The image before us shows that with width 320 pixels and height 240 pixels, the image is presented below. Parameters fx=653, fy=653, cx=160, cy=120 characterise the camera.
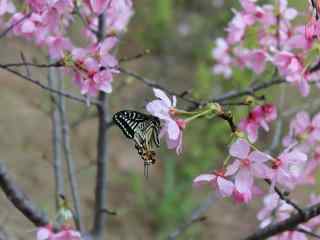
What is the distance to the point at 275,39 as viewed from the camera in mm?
1631

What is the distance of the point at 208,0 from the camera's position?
516 centimetres

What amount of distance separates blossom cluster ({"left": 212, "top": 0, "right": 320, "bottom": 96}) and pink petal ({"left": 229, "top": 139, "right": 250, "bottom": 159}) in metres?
0.43

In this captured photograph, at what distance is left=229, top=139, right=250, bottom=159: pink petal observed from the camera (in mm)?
993

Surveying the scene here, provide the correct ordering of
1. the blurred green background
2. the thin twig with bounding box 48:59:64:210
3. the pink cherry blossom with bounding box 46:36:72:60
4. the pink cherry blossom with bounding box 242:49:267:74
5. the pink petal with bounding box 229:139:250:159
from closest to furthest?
the pink petal with bounding box 229:139:250:159 < the pink cherry blossom with bounding box 46:36:72:60 < the pink cherry blossom with bounding box 242:49:267:74 < the thin twig with bounding box 48:59:64:210 < the blurred green background

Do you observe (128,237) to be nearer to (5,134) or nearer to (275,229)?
(5,134)

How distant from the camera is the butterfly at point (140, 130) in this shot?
1022 millimetres

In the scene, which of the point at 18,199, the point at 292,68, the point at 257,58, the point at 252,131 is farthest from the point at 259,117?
the point at 18,199

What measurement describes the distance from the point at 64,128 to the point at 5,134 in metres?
2.09

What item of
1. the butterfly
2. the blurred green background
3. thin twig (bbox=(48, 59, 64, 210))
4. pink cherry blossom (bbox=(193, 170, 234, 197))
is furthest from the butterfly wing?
the blurred green background

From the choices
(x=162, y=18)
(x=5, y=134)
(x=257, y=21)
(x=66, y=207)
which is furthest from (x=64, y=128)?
(x=162, y=18)

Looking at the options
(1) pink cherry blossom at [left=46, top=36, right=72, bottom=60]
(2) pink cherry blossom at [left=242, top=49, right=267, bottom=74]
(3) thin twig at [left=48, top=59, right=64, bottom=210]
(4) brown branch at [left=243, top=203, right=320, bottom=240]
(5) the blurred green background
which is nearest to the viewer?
(4) brown branch at [left=243, top=203, right=320, bottom=240]

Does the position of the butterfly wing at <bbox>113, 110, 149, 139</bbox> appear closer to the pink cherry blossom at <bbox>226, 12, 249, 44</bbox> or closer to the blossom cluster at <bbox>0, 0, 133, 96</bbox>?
the blossom cluster at <bbox>0, 0, 133, 96</bbox>

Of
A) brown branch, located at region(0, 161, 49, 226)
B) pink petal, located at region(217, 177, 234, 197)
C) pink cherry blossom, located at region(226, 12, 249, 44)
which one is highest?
pink cherry blossom, located at region(226, 12, 249, 44)

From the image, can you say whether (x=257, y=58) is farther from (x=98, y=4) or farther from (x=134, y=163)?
(x=134, y=163)
